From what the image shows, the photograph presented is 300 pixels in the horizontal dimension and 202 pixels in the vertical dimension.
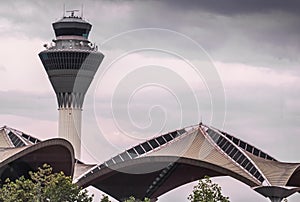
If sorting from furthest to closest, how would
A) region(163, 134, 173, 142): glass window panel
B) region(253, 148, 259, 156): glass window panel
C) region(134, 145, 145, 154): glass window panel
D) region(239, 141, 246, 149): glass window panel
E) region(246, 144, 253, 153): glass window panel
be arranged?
region(253, 148, 259, 156): glass window panel → region(246, 144, 253, 153): glass window panel → region(163, 134, 173, 142): glass window panel → region(239, 141, 246, 149): glass window panel → region(134, 145, 145, 154): glass window panel

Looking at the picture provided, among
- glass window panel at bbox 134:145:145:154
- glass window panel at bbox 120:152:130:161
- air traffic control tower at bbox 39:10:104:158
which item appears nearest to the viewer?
glass window panel at bbox 120:152:130:161

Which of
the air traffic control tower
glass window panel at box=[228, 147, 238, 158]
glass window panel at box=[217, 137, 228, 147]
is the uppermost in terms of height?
the air traffic control tower

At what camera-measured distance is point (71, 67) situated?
181750 mm

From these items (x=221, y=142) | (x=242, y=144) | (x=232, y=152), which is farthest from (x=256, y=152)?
(x=232, y=152)

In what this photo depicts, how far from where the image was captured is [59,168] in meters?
106

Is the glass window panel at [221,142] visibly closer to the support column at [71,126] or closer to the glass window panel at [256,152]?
the glass window panel at [256,152]

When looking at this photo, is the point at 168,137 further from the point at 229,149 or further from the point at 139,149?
the point at 229,149

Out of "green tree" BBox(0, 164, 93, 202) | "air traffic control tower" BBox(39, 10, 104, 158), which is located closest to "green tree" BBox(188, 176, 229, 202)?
"green tree" BBox(0, 164, 93, 202)

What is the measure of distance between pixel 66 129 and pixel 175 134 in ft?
228

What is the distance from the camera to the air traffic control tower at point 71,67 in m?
180

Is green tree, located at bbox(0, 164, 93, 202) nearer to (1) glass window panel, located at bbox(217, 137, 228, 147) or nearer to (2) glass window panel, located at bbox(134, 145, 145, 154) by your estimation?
(2) glass window panel, located at bbox(134, 145, 145, 154)

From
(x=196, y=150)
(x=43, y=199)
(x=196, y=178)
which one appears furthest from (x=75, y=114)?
(x=43, y=199)

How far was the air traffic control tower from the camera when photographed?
180250 millimetres

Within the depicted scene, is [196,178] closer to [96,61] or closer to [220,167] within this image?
[220,167]
